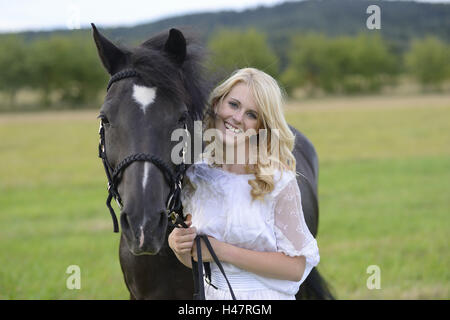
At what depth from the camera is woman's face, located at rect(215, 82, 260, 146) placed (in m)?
2.38

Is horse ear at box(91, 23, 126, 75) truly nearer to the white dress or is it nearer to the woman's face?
the woman's face

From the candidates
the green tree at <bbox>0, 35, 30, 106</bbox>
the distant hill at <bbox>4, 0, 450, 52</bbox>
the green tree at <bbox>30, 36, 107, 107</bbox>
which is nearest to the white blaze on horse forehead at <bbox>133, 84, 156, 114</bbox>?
the green tree at <bbox>30, 36, 107, 107</bbox>

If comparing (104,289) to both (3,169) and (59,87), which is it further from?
(59,87)

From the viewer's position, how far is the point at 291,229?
2.25 metres

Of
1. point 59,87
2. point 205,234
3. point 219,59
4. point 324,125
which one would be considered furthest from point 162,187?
point 59,87

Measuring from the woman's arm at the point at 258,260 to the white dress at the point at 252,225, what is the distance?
0.16 ft

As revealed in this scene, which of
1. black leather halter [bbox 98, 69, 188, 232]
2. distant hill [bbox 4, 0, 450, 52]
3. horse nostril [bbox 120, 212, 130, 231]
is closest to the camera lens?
horse nostril [bbox 120, 212, 130, 231]

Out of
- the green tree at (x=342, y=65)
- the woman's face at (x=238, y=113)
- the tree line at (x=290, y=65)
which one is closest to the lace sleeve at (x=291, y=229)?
the woman's face at (x=238, y=113)

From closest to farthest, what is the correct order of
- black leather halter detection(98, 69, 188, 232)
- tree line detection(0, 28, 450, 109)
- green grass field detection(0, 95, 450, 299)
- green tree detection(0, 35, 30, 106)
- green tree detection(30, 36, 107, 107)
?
black leather halter detection(98, 69, 188, 232), green grass field detection(0, 95, 450, 299), green tree detection(30, 36, 107, 107), green tree detection(0, 35, 30, 106), tree line detection(0, 28, 450, 109)

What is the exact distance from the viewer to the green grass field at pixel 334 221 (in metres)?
5.68

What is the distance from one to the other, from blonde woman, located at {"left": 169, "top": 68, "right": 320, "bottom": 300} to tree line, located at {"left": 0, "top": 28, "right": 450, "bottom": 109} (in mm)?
41657

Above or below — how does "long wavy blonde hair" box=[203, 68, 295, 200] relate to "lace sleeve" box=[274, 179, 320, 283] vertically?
above

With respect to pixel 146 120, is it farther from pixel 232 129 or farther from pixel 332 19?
pixel 332 19

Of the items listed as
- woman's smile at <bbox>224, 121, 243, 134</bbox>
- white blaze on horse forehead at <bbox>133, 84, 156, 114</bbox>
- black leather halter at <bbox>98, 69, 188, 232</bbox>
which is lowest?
black leather halter at <bbox>98, 69, 188, 232</bbox>
